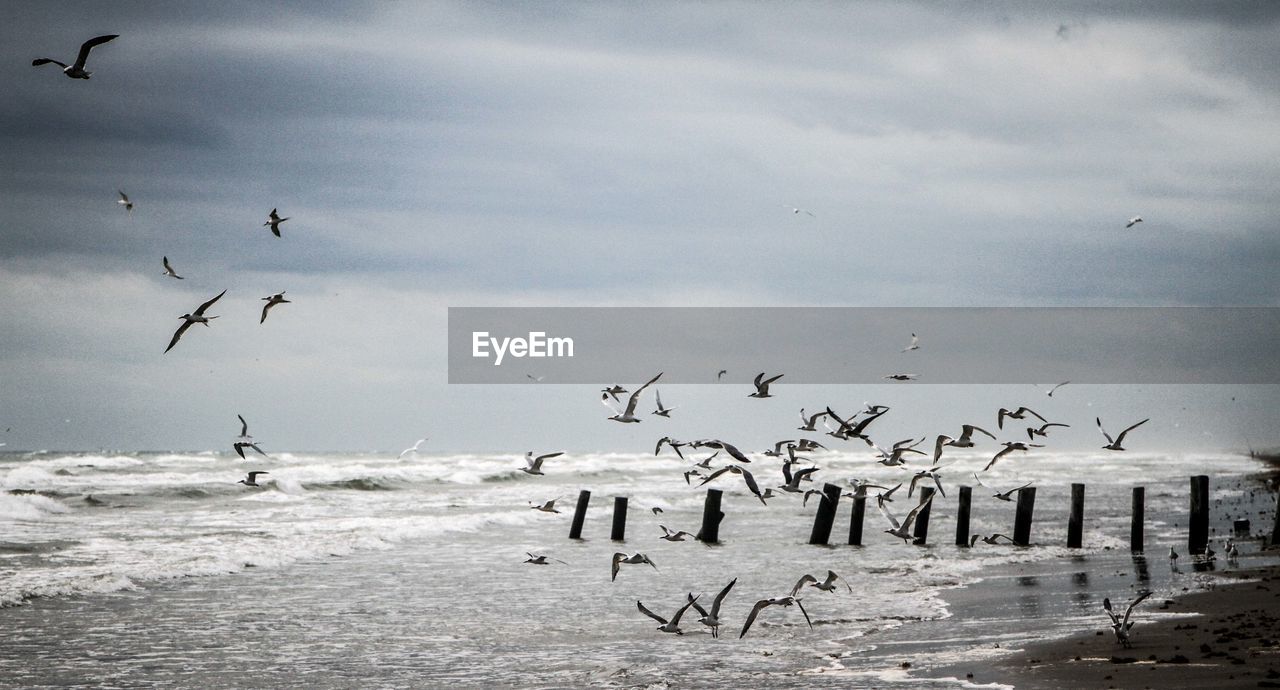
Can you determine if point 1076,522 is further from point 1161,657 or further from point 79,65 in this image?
point 79,65

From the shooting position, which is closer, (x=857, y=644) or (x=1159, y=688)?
(x=1159, y=688)

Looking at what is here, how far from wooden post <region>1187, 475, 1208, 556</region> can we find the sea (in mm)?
676

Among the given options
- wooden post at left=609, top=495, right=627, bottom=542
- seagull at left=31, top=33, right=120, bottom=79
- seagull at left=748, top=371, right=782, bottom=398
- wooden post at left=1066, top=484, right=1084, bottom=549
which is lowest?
wooden post at left=609, top=495, right=627, bottom=542

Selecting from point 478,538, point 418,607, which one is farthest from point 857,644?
point 478,538

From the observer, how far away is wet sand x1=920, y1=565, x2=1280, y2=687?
984 centimetres

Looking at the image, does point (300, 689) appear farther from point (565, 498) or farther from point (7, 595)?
point (565, 498)

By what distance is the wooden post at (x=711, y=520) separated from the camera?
26.4 meters

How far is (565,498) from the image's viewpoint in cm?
4381

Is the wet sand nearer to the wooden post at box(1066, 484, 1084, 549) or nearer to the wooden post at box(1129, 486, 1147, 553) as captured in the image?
the wooden post at box(1129, 486, 1147, 553)

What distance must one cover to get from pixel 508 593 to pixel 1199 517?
14.3 meters

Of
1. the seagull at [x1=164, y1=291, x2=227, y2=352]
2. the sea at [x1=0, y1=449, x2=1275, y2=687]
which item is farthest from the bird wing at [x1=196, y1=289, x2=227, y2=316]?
the sea at [x1=0, y1=449, x2=1275, y2=687]

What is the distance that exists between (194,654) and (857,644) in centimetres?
797

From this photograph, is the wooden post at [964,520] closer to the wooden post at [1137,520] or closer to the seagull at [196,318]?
the wooden post at [1137,520]

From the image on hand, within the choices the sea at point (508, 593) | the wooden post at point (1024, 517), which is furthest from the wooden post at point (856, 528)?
the wooden post at point (1024, 517)
